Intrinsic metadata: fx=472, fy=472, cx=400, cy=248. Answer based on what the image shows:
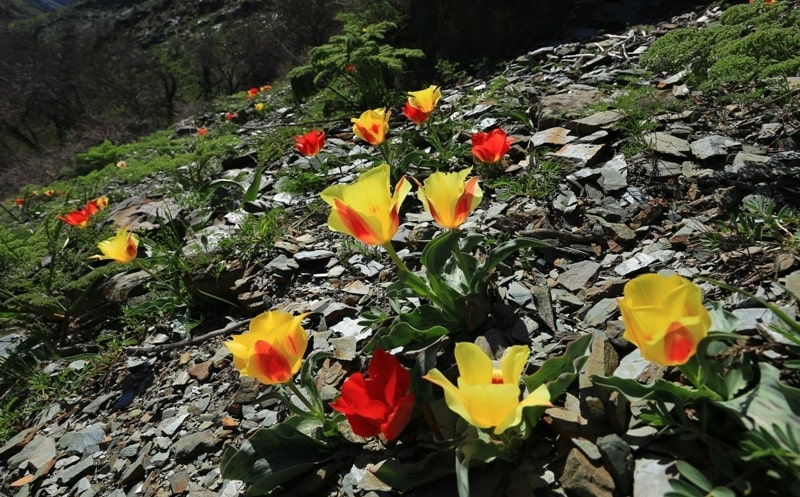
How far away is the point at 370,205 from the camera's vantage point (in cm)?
170

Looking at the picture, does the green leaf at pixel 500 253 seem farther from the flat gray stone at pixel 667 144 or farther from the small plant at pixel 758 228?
the flat gray stone at pixel 667 144

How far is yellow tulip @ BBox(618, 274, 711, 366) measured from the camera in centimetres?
114

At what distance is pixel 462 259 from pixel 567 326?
0.52 meters

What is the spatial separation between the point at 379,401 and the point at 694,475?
2.87 feet

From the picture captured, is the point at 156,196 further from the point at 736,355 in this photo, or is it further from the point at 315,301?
the point at 736,355

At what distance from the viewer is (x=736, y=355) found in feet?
4.44

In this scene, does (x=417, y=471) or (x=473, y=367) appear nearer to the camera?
(x=473, y=367)

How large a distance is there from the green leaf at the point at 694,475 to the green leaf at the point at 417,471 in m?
0.64

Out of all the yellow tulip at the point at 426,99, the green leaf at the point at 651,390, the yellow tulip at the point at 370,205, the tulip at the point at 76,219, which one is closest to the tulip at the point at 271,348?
the yellow tulip at the point at 370,205

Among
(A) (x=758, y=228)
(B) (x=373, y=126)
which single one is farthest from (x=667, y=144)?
(B) (x=373, y=126)

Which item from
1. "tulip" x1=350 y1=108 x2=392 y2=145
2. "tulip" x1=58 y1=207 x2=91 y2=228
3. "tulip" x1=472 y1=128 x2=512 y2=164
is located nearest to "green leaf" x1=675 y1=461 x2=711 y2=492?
"tulip" x1=472 y1=128 x2=512 y2=164

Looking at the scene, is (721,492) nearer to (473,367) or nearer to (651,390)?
(651,390)

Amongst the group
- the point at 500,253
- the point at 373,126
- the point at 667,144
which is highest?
the point at 373,126

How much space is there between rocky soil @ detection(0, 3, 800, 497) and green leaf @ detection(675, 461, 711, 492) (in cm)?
9
